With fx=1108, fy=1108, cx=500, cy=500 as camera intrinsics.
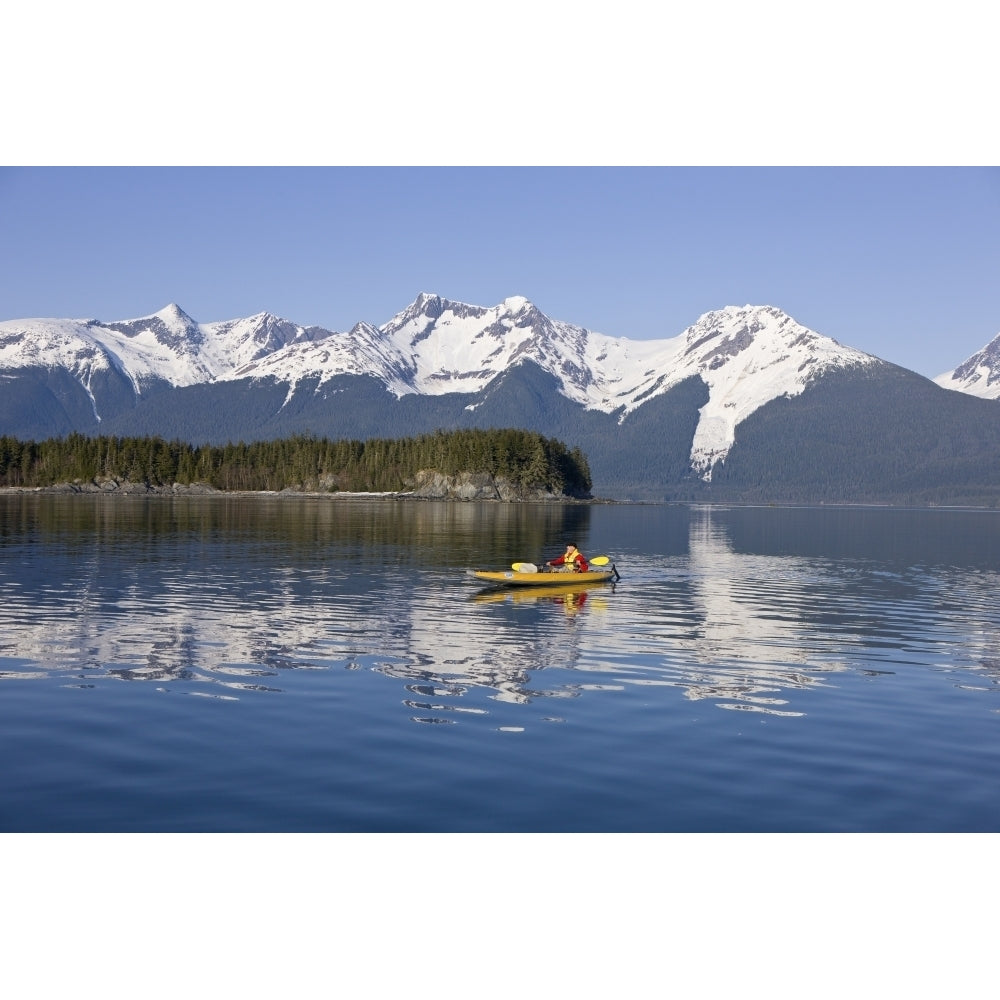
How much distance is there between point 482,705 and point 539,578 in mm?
31289

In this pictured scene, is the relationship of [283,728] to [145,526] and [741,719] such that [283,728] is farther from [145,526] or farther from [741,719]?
[145,526]

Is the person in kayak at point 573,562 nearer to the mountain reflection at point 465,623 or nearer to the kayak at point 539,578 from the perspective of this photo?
the kayak at point 539,578

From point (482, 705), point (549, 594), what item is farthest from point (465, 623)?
point (482, 705)

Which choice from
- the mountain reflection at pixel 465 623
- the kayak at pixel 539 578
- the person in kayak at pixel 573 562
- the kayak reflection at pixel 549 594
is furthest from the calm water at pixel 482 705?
the person in kayak at pixel 573 562

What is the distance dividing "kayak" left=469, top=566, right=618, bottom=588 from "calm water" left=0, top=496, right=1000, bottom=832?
1.32 m

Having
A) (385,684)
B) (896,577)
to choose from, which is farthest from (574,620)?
(896,577)

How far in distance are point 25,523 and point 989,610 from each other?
97.1 m

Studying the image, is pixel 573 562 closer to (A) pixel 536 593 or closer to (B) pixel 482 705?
(A) pixel 536 593

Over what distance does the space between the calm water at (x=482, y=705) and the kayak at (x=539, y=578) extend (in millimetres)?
1317

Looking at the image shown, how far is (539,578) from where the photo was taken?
60.7m

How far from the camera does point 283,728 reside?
87.3 ft

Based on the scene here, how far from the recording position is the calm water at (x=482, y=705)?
68.9ft

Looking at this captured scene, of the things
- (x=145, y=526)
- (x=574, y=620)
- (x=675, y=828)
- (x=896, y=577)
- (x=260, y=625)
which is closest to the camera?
(x=675, y=828)

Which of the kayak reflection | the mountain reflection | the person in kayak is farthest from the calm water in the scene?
the person in kayak
